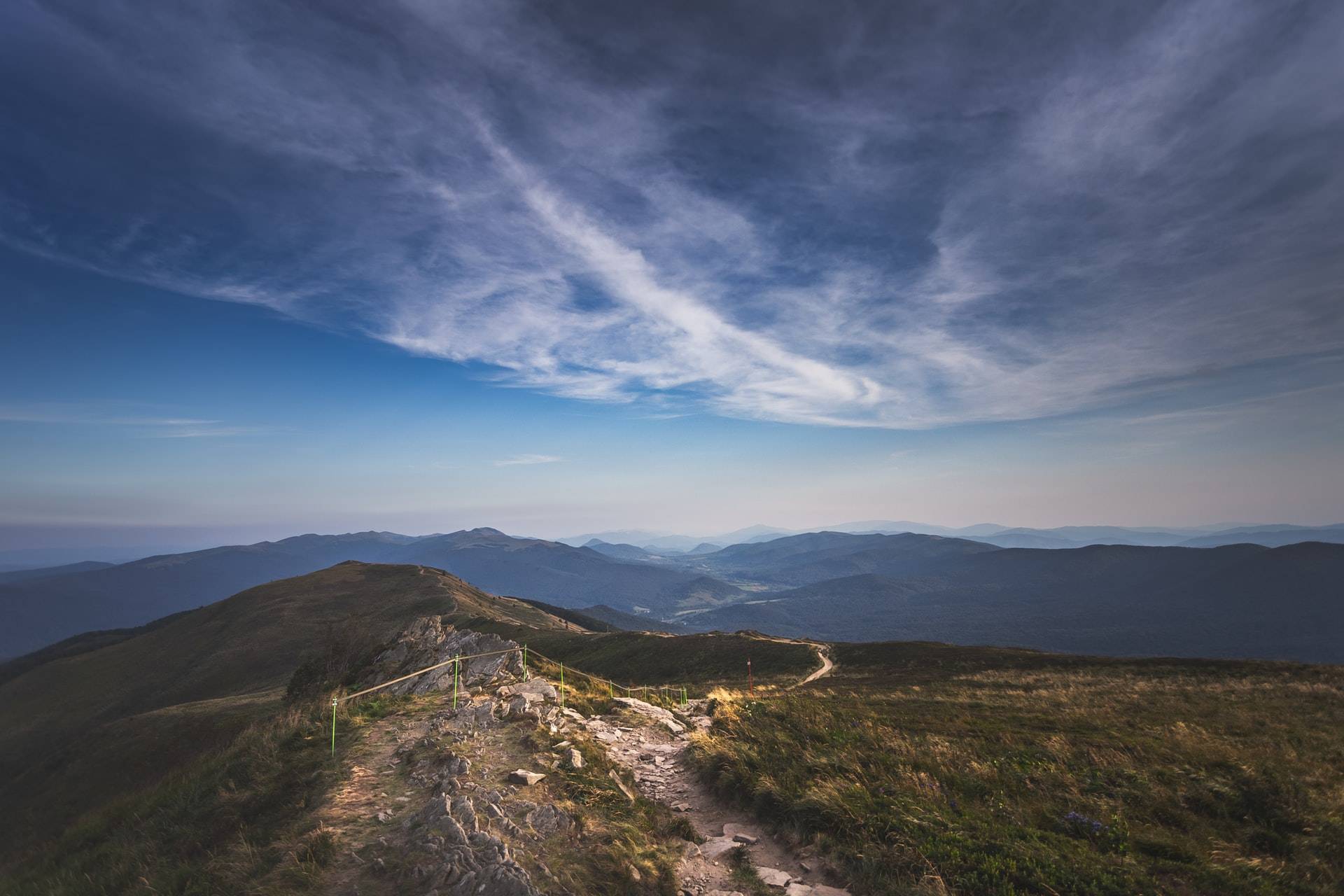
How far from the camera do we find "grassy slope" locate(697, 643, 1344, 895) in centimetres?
856

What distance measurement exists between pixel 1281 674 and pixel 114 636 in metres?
256

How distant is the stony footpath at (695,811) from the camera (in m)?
9.14

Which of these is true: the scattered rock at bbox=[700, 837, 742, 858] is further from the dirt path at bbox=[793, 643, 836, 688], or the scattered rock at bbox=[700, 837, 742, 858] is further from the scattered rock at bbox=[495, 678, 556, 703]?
the dirt path at bbox=[793, 643, 836, 688]

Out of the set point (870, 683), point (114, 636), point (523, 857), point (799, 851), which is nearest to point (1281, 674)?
point (870, 683)

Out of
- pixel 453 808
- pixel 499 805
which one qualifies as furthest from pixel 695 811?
pixel 453 808

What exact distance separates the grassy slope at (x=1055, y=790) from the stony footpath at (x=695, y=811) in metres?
0.60

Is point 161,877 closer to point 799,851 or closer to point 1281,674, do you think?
point 799,851

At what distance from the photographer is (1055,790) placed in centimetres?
1198

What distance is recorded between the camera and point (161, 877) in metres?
10.5

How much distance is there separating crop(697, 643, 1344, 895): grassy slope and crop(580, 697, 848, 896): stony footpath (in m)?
0.60

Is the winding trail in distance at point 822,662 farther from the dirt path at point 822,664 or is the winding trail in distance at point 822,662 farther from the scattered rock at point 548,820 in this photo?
the scattered rock at point 548,820

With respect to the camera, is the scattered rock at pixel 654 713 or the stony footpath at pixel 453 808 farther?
the scattered rock at pixel 654 713

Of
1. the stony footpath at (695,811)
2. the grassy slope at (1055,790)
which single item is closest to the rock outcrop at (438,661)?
the stony footpath at (695,811)

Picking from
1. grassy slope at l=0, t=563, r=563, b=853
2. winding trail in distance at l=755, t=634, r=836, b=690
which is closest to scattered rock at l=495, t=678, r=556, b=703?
grassy slope at l=0, t=563, r=563, b=853
